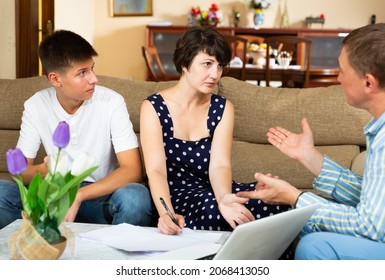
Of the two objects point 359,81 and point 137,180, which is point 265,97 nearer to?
point 137,180

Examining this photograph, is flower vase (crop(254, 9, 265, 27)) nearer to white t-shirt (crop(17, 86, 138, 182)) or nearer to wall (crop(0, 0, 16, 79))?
wall (crop(0, 0, 16, 79))

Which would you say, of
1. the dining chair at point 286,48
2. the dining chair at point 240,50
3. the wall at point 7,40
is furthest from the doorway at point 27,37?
the dining chair at point 286,48

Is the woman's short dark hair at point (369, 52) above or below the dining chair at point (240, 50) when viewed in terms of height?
above

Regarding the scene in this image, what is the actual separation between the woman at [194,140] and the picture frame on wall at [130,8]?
608 centimetres

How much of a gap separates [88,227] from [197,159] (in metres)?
0.61

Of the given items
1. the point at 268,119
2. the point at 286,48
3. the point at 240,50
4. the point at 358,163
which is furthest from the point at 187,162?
the point at 240,50

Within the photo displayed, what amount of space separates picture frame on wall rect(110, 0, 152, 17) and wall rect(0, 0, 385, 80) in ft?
0.19

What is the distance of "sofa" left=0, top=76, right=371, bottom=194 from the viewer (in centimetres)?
287

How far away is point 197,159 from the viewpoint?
235 centimetres

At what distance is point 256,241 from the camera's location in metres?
1.38

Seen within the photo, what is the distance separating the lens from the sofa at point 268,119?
2871mm

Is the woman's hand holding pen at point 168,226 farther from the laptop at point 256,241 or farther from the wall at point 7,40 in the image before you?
the wall at point 7,40

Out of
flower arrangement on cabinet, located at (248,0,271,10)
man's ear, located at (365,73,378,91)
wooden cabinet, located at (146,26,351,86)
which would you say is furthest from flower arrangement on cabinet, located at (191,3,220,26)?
man's ear, located at (365,73,378,91)

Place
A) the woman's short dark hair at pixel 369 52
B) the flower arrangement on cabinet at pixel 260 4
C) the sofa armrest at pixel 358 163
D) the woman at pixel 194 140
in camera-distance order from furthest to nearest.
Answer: the flower arrangement on cabinet at pixel 260 4 < the sofa armrest at pixel 358 163 < the woman at pixel 194 140 < the woman's short dark hair at pixel 369 52
